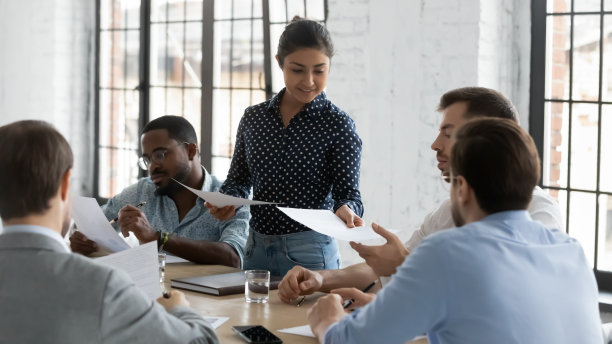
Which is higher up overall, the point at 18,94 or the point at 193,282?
the point at 18,94

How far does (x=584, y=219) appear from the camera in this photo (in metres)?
3.49

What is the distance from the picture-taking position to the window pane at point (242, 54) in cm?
458

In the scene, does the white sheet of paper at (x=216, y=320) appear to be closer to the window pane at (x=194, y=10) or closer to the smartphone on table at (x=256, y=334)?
the smartphone on table at (x=256, y=334)

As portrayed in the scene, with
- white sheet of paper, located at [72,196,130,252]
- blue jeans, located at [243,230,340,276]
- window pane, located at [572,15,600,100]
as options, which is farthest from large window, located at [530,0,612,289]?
white sheet of paper, located at [72,196,130,252]

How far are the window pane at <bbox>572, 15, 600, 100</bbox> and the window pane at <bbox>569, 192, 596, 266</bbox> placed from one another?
427mm

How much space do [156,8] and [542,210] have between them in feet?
11.7

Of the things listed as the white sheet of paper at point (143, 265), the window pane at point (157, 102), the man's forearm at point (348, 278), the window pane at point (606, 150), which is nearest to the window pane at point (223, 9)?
the window pane at point (157, 102)

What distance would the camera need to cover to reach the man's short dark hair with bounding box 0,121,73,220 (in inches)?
53.6

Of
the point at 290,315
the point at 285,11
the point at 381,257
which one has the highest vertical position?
the point at 285,11

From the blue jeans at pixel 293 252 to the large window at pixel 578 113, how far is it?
1346mm

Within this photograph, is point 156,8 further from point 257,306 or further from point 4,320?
point 4,320

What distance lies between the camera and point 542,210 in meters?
1.94

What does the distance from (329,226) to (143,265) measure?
1.71 feet

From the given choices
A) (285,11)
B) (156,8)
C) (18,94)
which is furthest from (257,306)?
(18,94)
